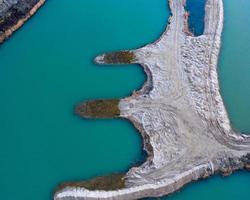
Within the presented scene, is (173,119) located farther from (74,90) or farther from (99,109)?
(74,90)

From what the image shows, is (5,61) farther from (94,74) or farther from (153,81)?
(153,81)

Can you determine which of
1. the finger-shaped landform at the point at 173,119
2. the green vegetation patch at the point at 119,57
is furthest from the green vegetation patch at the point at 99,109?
the green vegetation patch at the point at 119,57

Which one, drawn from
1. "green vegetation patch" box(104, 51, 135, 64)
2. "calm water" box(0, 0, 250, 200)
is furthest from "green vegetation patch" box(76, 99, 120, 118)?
"green vegetation patch" box(104, 51, 135, 64)

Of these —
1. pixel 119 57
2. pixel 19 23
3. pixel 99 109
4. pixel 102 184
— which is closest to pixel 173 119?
pixel 99 109

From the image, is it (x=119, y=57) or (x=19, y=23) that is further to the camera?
(x=19, y=23)

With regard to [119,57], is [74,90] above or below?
below

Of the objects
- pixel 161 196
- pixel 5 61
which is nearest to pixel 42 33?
pixel 5 61
